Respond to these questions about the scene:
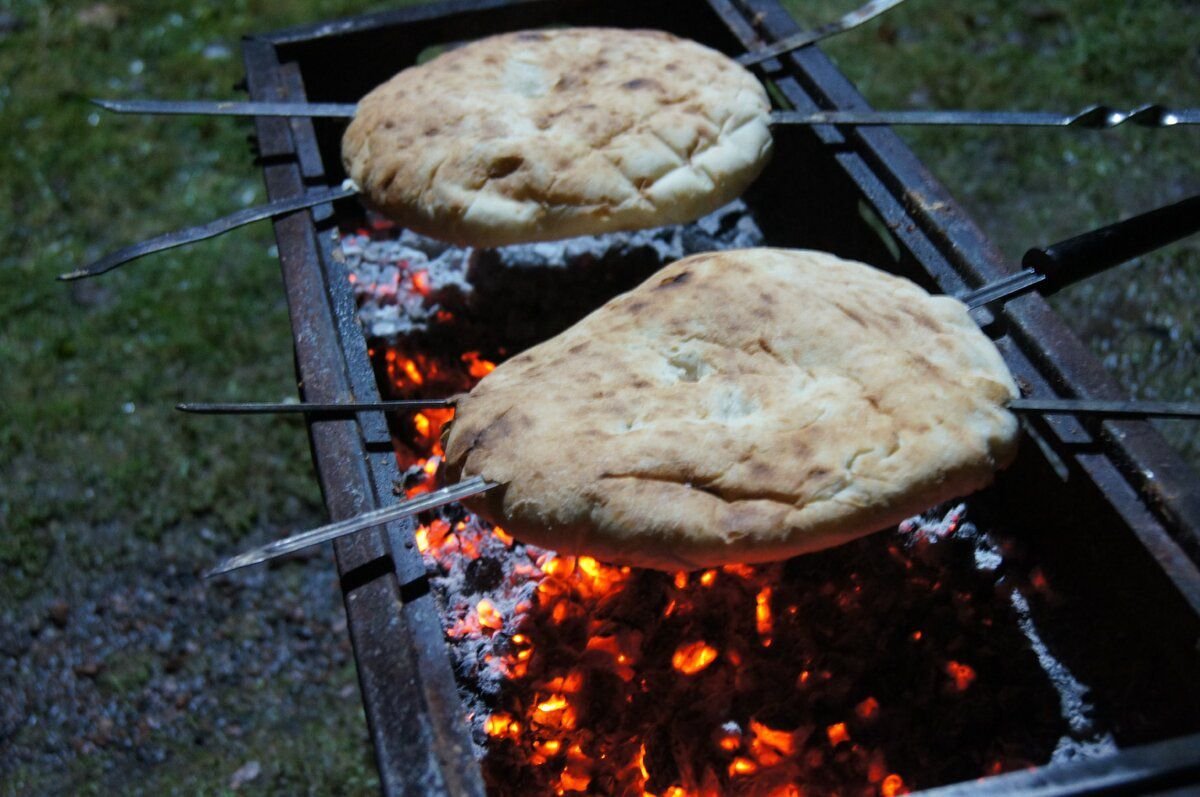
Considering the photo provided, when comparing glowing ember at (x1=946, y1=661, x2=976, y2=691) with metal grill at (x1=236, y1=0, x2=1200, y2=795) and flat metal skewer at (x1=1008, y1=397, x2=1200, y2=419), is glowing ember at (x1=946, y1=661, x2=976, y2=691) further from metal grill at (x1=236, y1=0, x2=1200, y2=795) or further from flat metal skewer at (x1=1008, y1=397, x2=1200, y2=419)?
flat metal skewer at (x1=1008, y1=397, x2=1200, y2=419)

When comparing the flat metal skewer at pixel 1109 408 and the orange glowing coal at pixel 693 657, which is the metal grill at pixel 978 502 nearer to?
the flat metal skewer at pixel 1109 408

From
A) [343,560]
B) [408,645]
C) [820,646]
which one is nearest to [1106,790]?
[820,646]

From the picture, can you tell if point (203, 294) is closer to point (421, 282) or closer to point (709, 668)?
point (421, 282)

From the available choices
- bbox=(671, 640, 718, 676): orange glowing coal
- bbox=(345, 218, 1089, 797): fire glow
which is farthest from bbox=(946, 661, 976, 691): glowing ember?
bbox=(671, 640, 718, 676): orange glowing coal

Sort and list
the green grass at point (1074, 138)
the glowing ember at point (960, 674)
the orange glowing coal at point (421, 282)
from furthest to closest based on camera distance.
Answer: the green grass at point (1074, 138) < the orange glowing coal at point (421, 282) < the glowing ember at point (960, 674)

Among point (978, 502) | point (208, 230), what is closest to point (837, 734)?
point (978, 502)

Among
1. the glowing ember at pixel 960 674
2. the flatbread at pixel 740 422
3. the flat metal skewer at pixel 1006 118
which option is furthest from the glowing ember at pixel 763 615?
the flat metal skewer at pixel 1006 118

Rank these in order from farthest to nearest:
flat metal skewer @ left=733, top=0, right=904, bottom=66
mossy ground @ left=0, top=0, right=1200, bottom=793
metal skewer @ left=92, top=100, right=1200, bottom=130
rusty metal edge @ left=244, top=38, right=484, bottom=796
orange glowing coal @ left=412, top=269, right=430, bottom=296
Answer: mossy ground @ left=0, top=0, right=1200, bottom=793, orange glowing coal @ left=412, top=269, right=430, bottom=296, flat metal skewer @ left=733, top=0, right=904, bottom=66, metal skewer @ left=92, top=100, right=1200, bottom=130, rusty metal edge @ left=244, top=38, right=484, bottom=796
